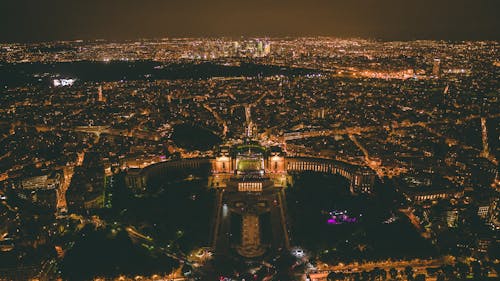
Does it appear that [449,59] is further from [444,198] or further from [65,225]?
[65,225]

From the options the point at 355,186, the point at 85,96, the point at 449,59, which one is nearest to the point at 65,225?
the point at 355,186

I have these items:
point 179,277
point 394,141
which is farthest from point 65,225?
point 394,141

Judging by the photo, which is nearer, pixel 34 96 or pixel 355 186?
pixel 355 186


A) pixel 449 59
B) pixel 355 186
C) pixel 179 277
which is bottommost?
pixel 179 277

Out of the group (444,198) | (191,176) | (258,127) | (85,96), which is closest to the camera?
(444,198)

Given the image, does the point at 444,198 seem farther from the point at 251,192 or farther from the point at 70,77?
the point at 70,77

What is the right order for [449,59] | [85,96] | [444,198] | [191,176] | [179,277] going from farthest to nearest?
[449,59]
[85,96]
[191,176]
[444,198]
[179,277]

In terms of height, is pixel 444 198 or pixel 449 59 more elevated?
pixel 449 59

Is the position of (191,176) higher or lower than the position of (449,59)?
lower

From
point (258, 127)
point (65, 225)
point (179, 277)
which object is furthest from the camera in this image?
point (258, 127)
